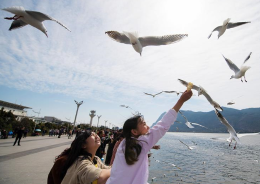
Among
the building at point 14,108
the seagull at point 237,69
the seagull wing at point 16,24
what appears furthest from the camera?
the building at point 14,108

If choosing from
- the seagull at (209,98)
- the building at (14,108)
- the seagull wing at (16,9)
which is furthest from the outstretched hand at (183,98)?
the building at (14,108)

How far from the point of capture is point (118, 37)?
310 centimetres

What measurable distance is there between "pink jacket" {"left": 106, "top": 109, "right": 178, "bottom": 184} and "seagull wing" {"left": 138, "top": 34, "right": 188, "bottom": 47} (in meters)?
1.83

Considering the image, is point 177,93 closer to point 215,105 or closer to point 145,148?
point 215,105

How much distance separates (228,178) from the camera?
1069 centimetres

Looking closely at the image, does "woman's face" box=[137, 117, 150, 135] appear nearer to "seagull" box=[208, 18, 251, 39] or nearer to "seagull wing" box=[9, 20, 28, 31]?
"seagull" box=[208, 18, 251, 39]

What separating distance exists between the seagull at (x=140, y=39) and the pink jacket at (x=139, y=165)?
1.83 m

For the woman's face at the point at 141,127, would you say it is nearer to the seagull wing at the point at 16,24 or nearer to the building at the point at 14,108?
the seagull wing at the point at 16,24

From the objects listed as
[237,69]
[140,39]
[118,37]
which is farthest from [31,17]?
[237,69]

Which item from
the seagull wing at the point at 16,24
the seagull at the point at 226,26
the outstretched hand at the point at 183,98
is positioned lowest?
the outstretched hand at the point at 183,98

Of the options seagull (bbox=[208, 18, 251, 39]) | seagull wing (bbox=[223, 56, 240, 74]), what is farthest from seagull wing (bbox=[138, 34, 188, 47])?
seagull wing (bbox=[223, 56, 240, 74])

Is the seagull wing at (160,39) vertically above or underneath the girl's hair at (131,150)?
above

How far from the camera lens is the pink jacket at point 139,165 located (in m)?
1.38

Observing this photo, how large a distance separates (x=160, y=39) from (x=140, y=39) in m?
0.39
